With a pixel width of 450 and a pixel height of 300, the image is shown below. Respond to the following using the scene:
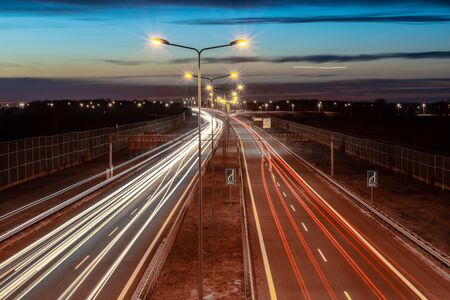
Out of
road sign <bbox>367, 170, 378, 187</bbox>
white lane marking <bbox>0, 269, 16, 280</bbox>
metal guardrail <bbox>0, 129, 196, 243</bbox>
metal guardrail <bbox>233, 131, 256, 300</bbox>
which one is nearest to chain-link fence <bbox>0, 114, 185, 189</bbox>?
metal guardrail <bbox>0, 129, 196, 243</bbox>

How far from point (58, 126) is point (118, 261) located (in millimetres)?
102664

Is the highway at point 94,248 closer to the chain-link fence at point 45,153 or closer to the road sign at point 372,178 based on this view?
the chain-link fence at point 45,153

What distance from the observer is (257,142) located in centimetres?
11106

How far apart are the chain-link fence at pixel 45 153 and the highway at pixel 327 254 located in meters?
22.0

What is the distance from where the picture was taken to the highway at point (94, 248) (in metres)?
22.7

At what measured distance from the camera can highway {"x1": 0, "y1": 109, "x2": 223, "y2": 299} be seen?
74.4ft

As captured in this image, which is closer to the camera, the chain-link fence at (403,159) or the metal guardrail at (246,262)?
the metal guardrail at (246,262)

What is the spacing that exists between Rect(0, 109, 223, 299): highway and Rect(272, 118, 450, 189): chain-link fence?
76.3 ft

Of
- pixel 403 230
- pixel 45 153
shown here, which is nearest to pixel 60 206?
pixel 45 153

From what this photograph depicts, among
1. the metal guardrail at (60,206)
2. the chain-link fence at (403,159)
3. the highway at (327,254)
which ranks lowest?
the highway at (327,254)

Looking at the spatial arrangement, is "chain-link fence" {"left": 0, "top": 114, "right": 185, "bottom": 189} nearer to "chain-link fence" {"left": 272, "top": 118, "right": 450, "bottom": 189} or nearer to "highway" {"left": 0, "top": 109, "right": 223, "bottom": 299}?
"highway" {"left": 0, "top": 109, "right": 223, "bottom": 299}

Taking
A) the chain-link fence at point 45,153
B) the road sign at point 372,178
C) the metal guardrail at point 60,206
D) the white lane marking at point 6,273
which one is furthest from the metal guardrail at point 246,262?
the chain-link fence at point 45,153

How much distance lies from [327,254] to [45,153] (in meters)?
39.6

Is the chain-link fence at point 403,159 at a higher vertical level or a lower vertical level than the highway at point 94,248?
higher
